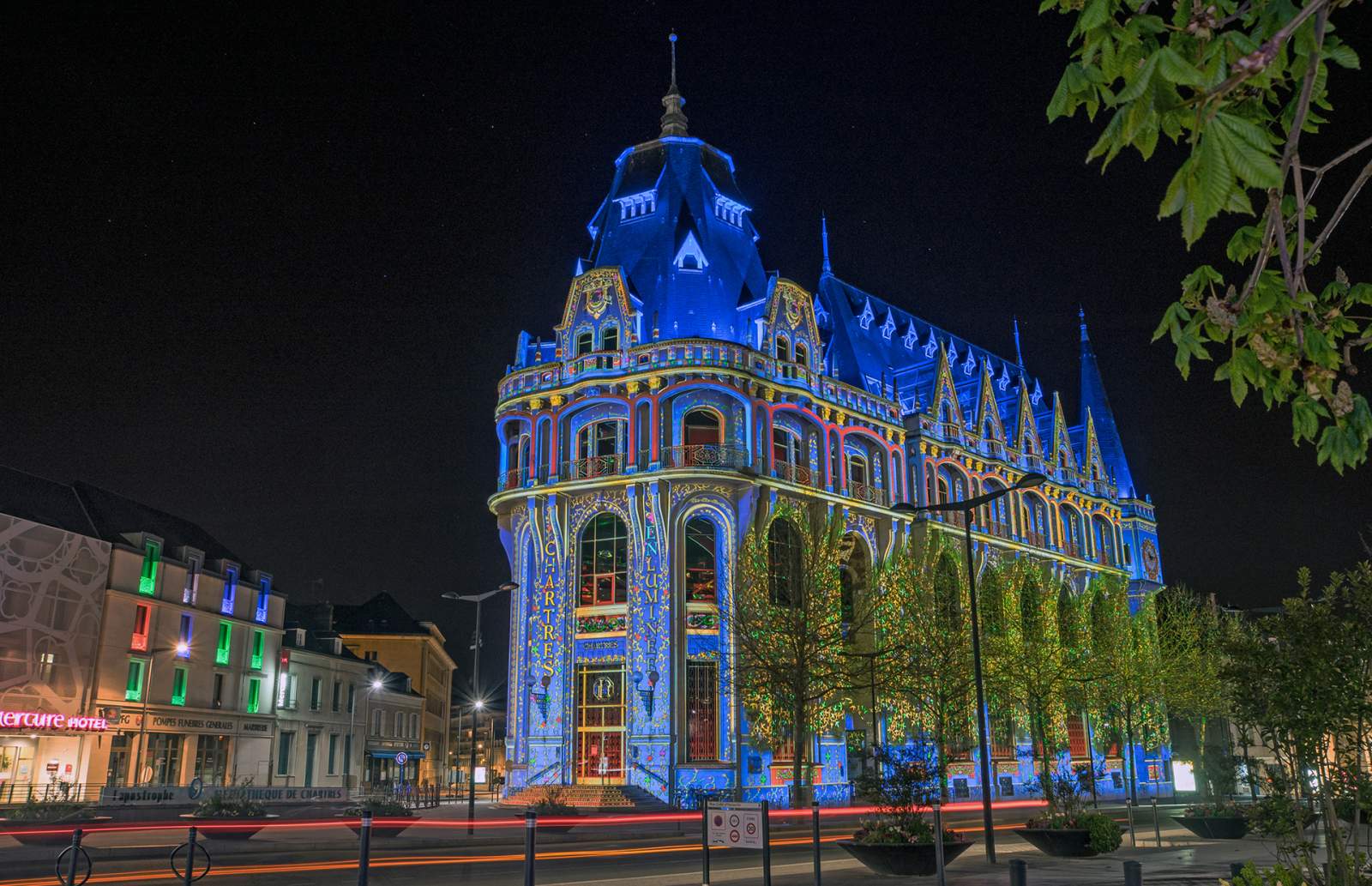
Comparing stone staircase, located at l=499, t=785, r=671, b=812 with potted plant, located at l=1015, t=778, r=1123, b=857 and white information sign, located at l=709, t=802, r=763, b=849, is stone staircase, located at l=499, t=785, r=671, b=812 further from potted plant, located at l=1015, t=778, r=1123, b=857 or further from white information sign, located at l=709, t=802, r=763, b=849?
white information sign, located at l=709, t=802, r=763, b=849

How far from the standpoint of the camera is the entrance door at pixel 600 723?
4419 centimetres

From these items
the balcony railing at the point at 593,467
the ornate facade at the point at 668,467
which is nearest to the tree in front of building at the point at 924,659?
the ornate facade at the point at 668,467

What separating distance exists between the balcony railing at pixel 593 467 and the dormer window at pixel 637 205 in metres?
13.2

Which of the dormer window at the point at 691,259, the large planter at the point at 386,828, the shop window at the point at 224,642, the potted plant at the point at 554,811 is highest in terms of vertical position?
the dormer window at the point at 691,259

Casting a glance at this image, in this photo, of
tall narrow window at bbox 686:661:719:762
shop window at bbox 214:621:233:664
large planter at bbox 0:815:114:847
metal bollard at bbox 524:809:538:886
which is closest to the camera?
metal bollard at bbox 524:809:538:886

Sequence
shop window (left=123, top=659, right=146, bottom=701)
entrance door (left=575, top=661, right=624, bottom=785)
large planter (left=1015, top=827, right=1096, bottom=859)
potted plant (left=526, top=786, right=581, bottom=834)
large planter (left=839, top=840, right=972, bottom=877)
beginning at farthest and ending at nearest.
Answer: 1. shop window (left=123, top=659, right=146, bottom=701)
2. entrance door (left=575, top=661, right=624, bottom=785)
3. potted plant (left=526, top=786, right=581, bottom=834)
4. large planter (left=1015, top=827, right=1096, bottom=859)
5. large planter (left=839, top=840, right=972, bottom=877)

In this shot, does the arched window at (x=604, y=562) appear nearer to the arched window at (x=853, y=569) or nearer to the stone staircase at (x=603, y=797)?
the stone staircase at (x=603, y=797)

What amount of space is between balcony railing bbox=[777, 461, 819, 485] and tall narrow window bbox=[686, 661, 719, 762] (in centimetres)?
Answer: 929

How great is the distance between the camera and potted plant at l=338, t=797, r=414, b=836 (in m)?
26.5

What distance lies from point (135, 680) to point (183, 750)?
484cm

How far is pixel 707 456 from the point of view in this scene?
46.3 meters

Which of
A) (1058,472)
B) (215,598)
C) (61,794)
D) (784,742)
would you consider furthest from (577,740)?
(1058,472)

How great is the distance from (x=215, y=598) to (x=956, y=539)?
3876cm

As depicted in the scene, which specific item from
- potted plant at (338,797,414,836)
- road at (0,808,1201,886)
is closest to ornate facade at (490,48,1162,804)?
potted plant at (338,797,414,836)
